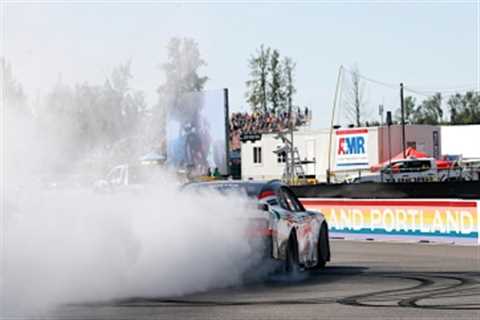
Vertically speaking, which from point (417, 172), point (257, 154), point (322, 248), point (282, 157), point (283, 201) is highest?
point (257, 154)

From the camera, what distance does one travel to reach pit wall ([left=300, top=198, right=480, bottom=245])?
2472 cm

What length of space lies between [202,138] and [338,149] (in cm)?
3386

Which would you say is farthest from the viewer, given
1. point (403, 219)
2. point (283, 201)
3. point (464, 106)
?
point (464, 106)

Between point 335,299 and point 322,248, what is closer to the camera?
point 335,299

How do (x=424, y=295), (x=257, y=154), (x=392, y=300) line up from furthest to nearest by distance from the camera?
(x=257, y=154) < (x=424, y=295) < (x=392, y=300)

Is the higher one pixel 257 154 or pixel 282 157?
pixel 257 154

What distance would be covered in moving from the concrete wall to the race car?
55.9 meters

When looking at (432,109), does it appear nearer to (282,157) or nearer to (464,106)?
(464,106)

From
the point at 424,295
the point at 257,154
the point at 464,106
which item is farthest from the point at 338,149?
the point at 464,106

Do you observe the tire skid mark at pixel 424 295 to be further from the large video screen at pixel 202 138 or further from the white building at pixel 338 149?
the white building at pixel 338 149

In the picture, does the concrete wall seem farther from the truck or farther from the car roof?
the car roof

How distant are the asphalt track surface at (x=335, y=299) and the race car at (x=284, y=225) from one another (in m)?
0.30

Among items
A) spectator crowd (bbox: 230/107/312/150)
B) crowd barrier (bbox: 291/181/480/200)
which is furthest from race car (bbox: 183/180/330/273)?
spectator crowd (bbox: 230/107/312/150)

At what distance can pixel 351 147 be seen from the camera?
2707 inches
